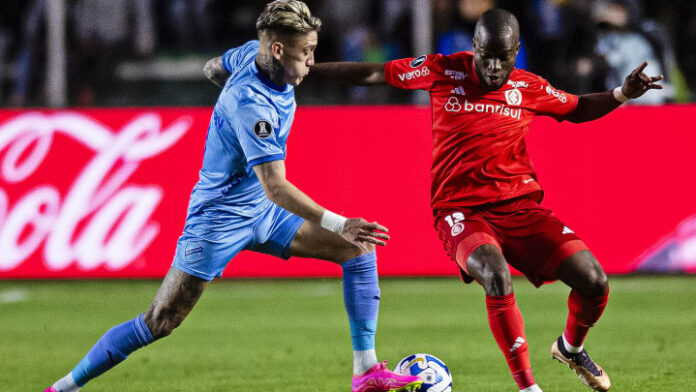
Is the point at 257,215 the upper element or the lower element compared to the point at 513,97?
lower

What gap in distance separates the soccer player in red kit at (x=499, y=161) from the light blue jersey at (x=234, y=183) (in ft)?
2.74

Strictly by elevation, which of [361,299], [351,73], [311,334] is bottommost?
[311,334]

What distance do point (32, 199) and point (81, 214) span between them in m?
0.52

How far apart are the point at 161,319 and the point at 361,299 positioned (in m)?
1.14

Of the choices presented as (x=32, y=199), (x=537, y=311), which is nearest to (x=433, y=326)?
(x=537, y=311)

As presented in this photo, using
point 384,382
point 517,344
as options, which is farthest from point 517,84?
point 384,382

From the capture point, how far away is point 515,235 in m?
5.97

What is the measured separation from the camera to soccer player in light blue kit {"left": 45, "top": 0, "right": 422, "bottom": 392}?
17.6 feet

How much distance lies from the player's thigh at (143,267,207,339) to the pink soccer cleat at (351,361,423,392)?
1048mm

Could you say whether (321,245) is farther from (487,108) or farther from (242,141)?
(487,108)

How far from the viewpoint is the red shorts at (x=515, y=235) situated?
229 inches

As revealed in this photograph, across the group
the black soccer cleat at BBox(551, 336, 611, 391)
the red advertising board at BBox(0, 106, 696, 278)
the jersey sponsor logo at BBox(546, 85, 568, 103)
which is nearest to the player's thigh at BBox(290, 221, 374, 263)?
the black soccer cleat at BBox(551, 336, 611, 391)

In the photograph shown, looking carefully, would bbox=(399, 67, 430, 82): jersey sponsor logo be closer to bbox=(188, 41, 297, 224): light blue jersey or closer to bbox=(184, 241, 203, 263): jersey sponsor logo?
bbox=(188, 41, 297, 224): light blue jersey

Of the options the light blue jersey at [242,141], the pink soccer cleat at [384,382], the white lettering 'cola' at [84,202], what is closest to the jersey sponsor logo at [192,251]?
the light blue jersey at [242,141]
